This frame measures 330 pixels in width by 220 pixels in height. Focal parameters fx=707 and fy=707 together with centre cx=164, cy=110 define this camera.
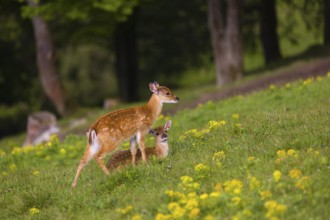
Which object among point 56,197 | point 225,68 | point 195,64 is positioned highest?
point 56,197

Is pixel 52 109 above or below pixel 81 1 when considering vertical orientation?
below

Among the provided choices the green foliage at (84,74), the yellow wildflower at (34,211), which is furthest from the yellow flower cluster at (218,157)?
the green foliage at (84,74)

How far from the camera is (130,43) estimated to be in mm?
38938

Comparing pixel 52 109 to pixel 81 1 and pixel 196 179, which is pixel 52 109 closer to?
pixel 81 1

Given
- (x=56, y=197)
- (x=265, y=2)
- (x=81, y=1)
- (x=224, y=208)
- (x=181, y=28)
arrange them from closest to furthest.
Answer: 1. (x=224, y=208)
2. (x=56, y=197)
3. (x=81, y=1)
4. (x=265, y=2)
5. (x=181, y=28)

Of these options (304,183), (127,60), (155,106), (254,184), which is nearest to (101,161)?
(155,106)

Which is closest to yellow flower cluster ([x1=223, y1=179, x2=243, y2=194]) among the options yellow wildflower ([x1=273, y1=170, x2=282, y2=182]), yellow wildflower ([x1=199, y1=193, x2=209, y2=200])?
yellow wildflower ([x1=199, y1=193, x2=209, y2=200])

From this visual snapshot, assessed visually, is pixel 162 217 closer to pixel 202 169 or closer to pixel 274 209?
pixel 274 209

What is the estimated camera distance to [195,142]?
43.9 ft

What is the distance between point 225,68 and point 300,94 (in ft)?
40.0

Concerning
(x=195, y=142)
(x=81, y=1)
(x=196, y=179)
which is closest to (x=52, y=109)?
(x=81, y=1)

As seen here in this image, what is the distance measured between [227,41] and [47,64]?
27.1ft

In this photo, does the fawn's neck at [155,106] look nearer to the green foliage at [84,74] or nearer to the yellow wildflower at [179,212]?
the yellow wildflower at [179,212]

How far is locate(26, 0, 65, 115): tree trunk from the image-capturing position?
31938 millimetres
